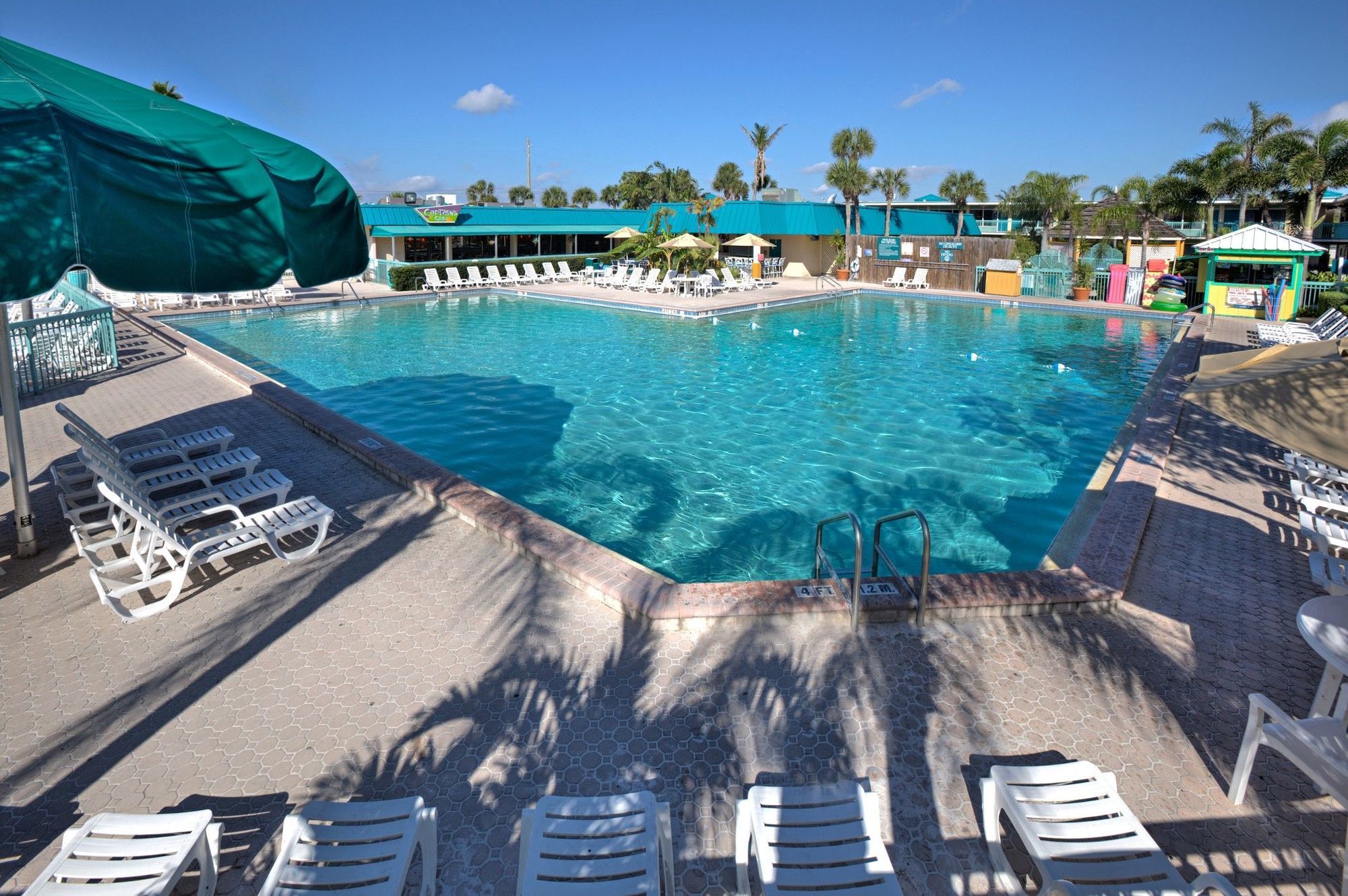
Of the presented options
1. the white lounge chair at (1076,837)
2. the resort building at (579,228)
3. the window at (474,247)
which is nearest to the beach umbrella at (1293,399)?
the white lounge chair at (1076,837)

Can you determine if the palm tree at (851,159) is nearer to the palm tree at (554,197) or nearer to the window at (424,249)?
the window at (424,249)

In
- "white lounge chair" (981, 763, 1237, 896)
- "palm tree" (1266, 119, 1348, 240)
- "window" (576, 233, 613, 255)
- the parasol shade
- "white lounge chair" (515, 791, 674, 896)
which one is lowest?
"white lounge chair" (981, 763, 1237, 896)

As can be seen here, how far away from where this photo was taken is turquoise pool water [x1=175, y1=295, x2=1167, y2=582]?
7.54 metres

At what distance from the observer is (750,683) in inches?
162

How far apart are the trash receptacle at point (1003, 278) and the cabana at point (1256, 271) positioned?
5.44m

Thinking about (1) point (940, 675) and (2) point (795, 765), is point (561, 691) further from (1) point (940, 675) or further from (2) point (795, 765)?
(1) point (940, 675)

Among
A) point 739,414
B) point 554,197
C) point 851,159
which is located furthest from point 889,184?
point 554,197

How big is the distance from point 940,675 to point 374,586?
11.6 ft

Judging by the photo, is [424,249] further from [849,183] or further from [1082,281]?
[1082,281]

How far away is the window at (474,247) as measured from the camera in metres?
34.4

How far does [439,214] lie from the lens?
30.6 m

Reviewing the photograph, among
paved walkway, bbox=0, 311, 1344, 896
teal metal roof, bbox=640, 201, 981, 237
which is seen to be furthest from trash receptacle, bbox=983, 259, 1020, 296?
paved walkway, bbox=0, 311, 1344, 896

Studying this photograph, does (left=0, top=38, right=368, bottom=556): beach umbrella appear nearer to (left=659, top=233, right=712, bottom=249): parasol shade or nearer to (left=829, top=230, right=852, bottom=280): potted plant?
(left=659, top=233, right=712, bottom=249): parasol shade

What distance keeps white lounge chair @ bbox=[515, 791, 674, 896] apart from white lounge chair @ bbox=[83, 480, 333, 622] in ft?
10.5
